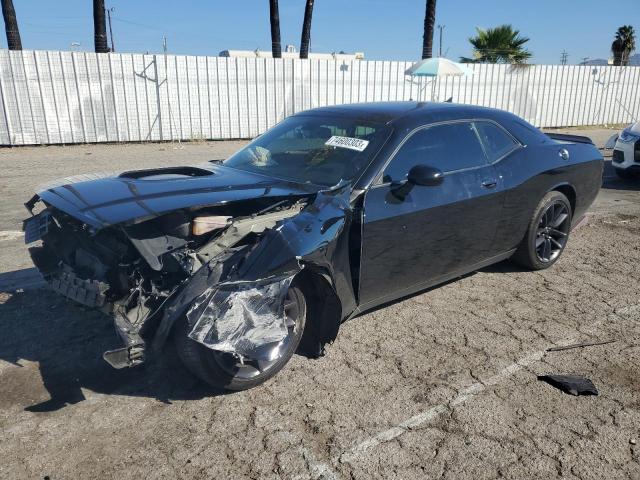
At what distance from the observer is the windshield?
12.1 ft

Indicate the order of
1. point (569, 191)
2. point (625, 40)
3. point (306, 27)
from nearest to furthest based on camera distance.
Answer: point (569, 191)
point (306, 27)
point (625, 40)

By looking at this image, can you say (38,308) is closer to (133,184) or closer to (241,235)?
(133,184)

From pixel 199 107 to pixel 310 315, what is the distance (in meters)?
12.9

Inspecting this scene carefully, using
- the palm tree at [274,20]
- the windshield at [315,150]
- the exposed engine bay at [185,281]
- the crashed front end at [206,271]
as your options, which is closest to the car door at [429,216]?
the windshield at [315,150]

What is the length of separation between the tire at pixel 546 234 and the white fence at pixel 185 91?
11.9 m

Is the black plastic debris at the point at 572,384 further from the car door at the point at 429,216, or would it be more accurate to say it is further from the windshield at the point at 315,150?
the windshield at the point at 315,150

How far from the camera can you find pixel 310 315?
3.38 metres

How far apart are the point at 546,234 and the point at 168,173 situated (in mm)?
3558

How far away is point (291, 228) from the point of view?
3031 mm

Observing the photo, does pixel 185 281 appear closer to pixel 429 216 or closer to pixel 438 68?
pixel 429 216

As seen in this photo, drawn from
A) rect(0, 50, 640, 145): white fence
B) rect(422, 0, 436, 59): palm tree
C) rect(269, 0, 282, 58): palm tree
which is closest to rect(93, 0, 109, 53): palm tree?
rect(0, 50, 640, 145): white fence

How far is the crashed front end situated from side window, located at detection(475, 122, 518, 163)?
179 centimetres

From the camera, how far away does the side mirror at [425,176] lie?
140 inches

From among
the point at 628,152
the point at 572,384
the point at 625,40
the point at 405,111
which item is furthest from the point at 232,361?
the point at 625,40
